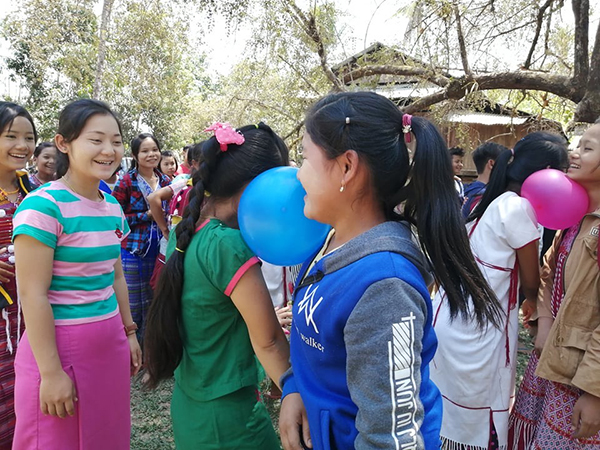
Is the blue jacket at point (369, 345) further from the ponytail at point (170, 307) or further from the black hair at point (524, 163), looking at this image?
the black hair at point (524, 163)

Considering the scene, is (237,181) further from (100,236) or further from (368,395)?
(368,395)

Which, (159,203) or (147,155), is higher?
(147,155)

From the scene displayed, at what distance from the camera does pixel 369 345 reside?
0.86m

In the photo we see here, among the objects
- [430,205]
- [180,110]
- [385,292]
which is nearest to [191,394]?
[385,292]

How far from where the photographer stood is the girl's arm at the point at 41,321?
150 centimetres

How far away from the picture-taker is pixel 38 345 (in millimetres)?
1502

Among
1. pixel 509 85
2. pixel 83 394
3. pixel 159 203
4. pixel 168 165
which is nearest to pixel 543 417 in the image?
pixel 83 394

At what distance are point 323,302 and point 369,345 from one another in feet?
0.53

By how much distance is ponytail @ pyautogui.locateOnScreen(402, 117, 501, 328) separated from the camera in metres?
1.00

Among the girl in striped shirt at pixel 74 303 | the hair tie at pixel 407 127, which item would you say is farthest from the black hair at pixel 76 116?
the hair tie at pixel 407 127

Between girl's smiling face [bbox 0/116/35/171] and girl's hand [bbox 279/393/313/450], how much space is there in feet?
5.91

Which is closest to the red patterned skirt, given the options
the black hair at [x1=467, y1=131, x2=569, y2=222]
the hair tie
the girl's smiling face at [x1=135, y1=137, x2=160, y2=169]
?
the black hair at [x1=467, y1=131, x2=569, y2=222]

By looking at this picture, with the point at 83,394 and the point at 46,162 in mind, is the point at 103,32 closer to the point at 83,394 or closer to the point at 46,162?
the point at 46,162

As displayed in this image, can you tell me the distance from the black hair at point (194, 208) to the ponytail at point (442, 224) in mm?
575
